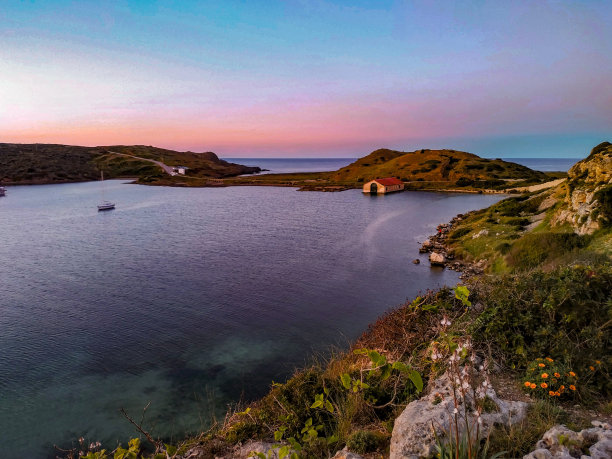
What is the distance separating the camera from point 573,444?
6.17 m

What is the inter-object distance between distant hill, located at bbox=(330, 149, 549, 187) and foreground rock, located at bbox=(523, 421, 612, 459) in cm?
12935

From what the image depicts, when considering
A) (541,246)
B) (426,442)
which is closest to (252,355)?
(426,442)

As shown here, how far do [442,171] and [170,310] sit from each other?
14047 cm

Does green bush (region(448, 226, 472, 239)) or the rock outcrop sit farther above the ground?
the rock outcrop

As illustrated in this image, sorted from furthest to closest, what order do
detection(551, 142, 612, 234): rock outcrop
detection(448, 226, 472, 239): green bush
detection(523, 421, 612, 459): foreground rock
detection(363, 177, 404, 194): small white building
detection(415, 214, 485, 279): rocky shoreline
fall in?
1. detection(363, 177, 404, 194): small white building
2. detection(448, 226, 472, 239): green bush
3. detection(415, 214, 485, 279): rocky shoreline
4. detection(551, 142, 612, 234): rock outcrop
5. detection(523, 421, 612, 459): foreground rock

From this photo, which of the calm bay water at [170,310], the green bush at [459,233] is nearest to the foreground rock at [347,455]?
the calm bay water at [170,310]

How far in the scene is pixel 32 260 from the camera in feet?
135

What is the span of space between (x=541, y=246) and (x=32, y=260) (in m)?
54.1

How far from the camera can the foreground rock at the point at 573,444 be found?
598 centimetres

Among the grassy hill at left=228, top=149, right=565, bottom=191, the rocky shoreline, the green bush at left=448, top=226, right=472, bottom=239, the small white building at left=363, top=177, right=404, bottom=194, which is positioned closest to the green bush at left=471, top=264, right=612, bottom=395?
the rocky shoreline

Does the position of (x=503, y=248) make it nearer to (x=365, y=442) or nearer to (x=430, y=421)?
(x=430, y=421)

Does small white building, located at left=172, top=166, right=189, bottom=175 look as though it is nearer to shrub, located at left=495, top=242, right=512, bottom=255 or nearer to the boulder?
the boulder

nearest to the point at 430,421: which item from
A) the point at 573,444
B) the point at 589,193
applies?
the point at 573,444

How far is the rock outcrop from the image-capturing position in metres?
31.8
